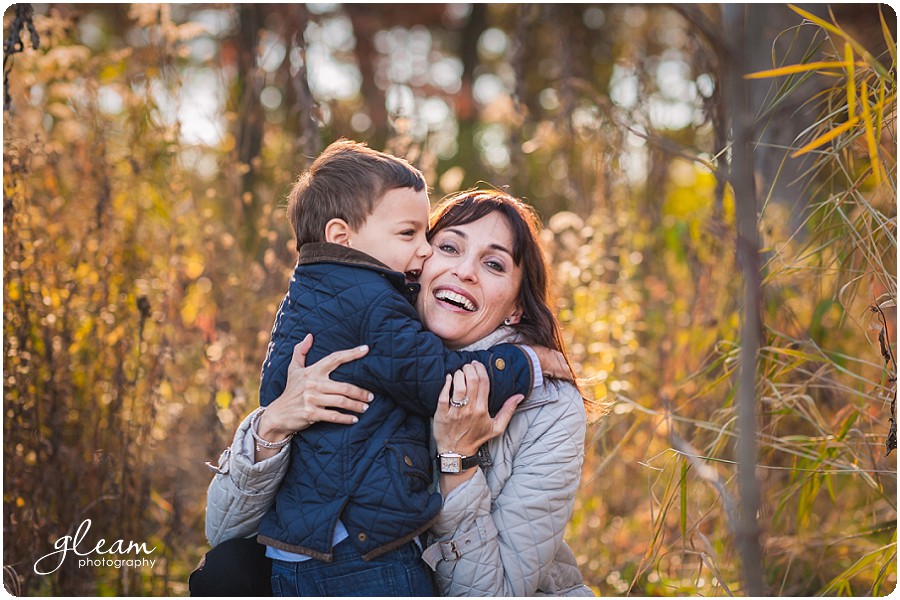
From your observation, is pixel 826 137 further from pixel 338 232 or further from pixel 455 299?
pixel 338 232

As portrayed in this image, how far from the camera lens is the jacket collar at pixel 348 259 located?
6.35 ft

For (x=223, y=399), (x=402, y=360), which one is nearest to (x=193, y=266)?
(x=223, y=399)

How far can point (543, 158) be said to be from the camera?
19.7 feet

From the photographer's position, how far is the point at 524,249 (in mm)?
2186

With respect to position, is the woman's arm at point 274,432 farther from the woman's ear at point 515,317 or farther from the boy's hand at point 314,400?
the woman's ear at point 515,317

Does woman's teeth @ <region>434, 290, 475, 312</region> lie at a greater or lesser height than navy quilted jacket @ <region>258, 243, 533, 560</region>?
greater

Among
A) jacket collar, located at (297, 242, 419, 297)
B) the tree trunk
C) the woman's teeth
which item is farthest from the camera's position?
the woman's teeth

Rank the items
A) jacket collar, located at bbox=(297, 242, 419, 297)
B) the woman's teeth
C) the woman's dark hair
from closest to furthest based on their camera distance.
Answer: jacket collar, located at bbox=(297, 242, 419, 297)
the woman's teeth
the woman's dark hair

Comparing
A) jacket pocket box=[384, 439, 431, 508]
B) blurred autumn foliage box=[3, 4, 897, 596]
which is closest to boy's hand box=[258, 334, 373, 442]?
jacket pocket box=[384, 439, 431, 508]

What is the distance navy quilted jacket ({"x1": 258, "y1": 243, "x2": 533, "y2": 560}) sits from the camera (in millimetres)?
1794

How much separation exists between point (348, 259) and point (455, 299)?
0.92 feet

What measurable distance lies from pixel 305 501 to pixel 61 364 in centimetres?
148

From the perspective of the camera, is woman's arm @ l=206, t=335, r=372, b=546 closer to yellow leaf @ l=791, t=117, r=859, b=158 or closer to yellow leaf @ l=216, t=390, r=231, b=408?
yellow leaf @ l=791, t=117, r=859, b=158

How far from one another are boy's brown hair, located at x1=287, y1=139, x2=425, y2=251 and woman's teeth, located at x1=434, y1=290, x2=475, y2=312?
0.85 feet
